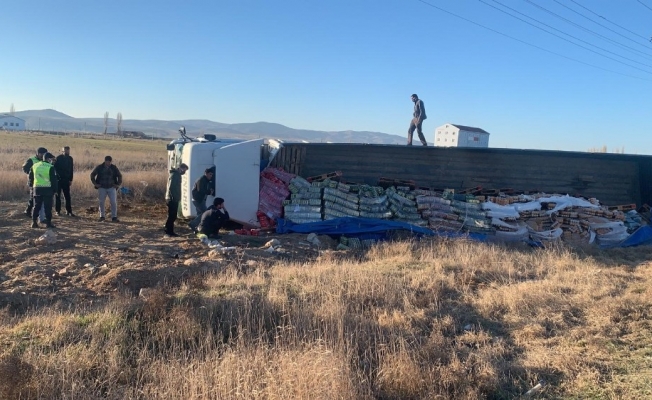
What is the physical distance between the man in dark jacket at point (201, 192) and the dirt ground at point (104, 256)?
Answer: 1.49ft

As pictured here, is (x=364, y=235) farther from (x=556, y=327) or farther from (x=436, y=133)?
(x=436, y=133)

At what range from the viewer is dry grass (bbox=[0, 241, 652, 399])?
3.99 meters

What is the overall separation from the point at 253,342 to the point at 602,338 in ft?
11.7

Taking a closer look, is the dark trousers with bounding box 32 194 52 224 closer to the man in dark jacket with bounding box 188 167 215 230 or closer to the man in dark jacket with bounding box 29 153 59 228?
the man in dark jacket with bounding box 29 153 59 228

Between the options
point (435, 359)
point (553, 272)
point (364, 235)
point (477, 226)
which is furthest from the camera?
point (477, 226)

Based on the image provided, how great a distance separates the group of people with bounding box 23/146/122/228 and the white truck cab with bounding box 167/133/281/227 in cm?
173

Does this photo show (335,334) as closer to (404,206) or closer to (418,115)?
(404,206)

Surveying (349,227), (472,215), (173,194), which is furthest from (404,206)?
(173,194)

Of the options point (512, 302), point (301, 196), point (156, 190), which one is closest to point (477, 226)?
point (301, 196)

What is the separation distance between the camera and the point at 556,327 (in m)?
5.71

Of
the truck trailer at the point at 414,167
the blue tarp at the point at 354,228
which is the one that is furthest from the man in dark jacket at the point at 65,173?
the blue tarp at the point at 354,228

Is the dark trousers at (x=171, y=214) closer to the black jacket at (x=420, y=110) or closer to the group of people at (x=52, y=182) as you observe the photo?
the group of people at (x=52, y=182)

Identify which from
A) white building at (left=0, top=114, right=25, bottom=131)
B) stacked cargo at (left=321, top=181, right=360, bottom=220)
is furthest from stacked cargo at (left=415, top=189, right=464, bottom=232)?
white building at (left=0, top=114, right=25, bottom=131)

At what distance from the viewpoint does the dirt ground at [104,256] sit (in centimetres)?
761
